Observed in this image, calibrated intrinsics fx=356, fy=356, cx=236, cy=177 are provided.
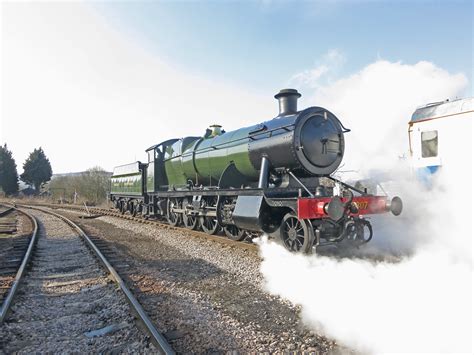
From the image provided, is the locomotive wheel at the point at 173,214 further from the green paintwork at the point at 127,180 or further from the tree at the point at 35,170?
the tree at the point at 35,170

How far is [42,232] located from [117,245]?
4816 millimetres

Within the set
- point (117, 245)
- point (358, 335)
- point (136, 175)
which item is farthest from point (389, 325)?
point (136, 175)

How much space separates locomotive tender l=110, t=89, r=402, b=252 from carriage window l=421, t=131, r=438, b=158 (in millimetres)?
3246

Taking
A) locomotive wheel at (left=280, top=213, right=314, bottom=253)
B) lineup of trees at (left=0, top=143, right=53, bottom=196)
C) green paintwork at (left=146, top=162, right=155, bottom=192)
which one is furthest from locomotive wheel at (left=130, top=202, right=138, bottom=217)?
lineup of trees at (left=0, top=143, right=53, bottom=196)

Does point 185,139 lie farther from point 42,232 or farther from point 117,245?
point 42,232

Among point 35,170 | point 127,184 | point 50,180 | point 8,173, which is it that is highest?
point 35,170

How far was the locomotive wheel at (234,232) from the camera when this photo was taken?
930cm

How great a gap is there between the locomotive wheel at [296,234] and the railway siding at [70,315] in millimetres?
3271

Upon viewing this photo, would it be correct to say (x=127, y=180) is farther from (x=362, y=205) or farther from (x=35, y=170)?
(x=35, y=170)

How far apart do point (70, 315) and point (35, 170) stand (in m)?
69.3

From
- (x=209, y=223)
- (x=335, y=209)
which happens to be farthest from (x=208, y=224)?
(x=335, y=209)

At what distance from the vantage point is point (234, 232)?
9.72 m

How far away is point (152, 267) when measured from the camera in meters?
6.85

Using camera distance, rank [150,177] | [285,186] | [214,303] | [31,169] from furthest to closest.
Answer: [31,169] < [150,177] < [285,186] < [214,303]
